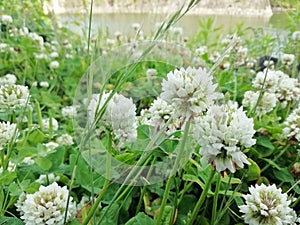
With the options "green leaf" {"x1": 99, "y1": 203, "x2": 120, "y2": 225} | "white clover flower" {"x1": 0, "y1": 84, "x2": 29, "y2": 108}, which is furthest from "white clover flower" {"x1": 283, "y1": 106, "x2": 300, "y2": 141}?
"white clover flower" {"x1": 0, "y1": 84, "x2": 29, "y2": 108}

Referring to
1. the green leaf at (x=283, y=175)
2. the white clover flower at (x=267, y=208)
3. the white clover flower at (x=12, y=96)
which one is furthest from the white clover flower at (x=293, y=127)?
the white clover flower at (x=12, y=96)

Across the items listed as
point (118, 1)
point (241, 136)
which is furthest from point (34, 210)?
point (118, 1)

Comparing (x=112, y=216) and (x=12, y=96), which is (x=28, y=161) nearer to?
(x=12, y=96)

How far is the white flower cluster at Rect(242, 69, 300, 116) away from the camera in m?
0.81

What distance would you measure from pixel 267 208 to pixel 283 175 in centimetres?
24

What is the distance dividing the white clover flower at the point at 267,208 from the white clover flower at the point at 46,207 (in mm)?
231

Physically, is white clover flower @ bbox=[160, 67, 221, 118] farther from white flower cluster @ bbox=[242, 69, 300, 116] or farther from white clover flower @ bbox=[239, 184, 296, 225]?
white flower cluster @ bbox=[242, 69, 300, 116]

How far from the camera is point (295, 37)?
1.12m

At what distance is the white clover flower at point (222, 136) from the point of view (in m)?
0.42

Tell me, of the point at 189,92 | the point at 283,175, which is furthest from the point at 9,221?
the point at 283,175

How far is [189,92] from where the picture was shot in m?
0.41

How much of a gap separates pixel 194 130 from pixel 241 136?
5 centimetres

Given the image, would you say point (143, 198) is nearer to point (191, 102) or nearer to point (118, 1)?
point (191, 102)

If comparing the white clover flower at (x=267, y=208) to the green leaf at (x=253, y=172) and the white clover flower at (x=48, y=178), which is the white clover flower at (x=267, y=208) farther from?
the white clover flower at (x=48, y=178)
